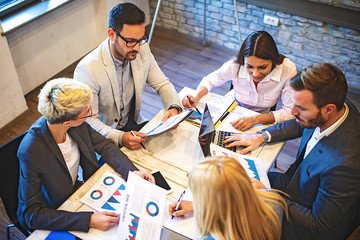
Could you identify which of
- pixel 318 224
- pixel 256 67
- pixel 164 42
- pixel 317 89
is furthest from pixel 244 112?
pixel 164 42

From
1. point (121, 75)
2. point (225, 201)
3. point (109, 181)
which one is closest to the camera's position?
point (225, 201)

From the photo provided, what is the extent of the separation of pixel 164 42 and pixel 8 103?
2.41 m

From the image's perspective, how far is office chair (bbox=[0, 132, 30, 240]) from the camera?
1.46 metres

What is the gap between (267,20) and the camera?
389 cm

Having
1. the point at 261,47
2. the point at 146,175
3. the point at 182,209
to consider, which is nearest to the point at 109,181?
the point at 146,175

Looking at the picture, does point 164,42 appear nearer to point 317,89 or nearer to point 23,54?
point 23,54

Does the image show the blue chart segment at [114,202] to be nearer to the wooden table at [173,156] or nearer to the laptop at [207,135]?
the wooden table at [173,156]

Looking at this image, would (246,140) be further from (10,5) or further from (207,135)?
(10,5)

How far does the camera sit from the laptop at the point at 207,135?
1700 millimetres

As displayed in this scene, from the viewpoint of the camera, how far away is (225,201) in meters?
1.00

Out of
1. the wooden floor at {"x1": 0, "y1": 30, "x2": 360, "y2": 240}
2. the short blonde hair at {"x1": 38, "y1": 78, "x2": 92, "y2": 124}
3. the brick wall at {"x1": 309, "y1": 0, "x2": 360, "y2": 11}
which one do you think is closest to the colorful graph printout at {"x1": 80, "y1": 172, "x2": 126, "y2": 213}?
the short blonde hair at {"x1": 38, "y1": 78, "x2": 92, "y2": 124}

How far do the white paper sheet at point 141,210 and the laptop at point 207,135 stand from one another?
0.37m

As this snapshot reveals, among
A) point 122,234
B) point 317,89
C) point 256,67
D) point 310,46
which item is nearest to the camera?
point 122,234

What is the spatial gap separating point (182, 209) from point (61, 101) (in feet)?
2.42
